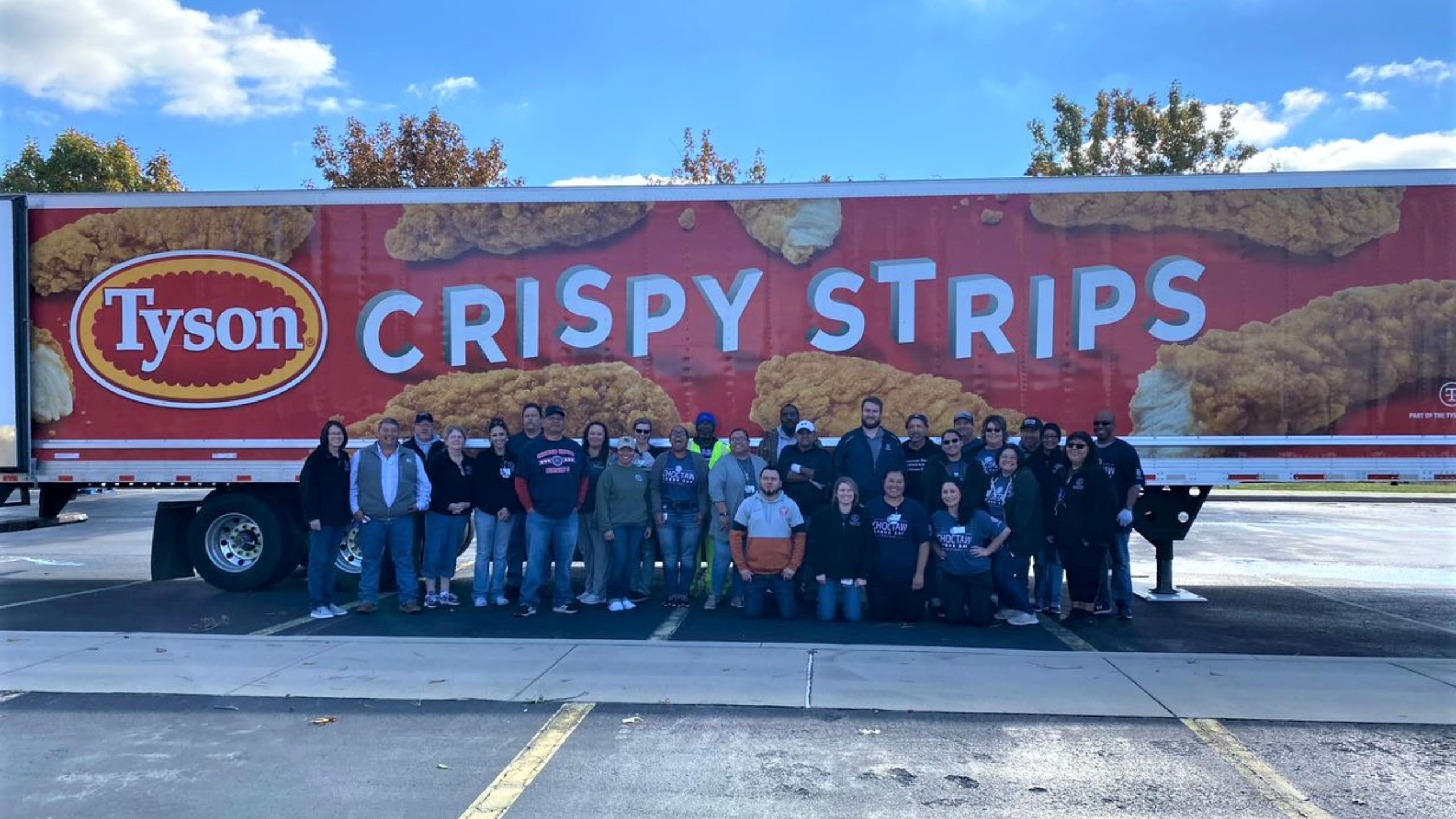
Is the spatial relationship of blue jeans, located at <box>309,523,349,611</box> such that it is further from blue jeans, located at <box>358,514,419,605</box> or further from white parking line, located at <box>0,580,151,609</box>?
white parking line, located at <box>0,580,151,609</box>

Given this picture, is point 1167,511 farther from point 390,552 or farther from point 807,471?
point 390,552

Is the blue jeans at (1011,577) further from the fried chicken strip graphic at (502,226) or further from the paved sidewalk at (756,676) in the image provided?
the fried chicken strip graphic at (502,226)

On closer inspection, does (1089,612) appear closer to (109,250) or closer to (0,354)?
(109,250)

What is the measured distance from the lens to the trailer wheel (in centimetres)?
923

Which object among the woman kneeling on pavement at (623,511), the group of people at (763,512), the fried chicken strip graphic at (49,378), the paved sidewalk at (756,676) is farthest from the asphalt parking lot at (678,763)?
the fried chicken strip graphic at (49,378)

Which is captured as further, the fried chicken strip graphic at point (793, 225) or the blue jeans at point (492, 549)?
the fried chicken strip graphic at point (793, 225)

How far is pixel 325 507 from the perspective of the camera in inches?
318

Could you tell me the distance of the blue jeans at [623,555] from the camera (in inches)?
329

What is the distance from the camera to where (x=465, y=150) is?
28078mm

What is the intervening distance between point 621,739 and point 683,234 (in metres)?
4.93

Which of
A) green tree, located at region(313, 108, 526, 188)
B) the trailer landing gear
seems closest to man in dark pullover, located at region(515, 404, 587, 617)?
the trailer landing gear

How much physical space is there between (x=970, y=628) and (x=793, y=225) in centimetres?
381

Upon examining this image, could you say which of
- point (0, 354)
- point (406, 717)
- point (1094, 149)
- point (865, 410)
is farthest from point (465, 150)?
point (406, 717)

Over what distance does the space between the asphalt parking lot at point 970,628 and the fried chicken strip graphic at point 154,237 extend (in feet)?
10.3
